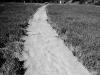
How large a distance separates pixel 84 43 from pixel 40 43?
2880 mm

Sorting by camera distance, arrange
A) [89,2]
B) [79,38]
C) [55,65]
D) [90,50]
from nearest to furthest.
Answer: [55,65]
[90,50]
[79,38]
[89,2]

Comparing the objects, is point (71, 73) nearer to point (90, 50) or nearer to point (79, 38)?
point (90, 50)

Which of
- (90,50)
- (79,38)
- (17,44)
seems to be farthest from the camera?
(79,38)

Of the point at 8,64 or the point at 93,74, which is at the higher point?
the point at 8,64

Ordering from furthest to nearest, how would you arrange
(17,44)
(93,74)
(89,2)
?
(89,2) < (17,44) < (93,74)

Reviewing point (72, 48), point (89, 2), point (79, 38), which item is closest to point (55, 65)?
point (72, 48)

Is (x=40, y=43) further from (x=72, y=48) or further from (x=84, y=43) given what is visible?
(x=84, y=43)

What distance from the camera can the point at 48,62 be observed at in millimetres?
7355

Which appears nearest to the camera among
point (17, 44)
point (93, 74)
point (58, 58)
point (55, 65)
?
point (93, 74)

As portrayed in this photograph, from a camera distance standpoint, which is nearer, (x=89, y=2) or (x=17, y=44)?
Result: (x=17, y=44)

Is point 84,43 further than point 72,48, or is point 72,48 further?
point 84,43

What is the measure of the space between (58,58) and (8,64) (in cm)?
254

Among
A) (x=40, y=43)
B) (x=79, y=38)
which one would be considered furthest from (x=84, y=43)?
(x=40, y=43)

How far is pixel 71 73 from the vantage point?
647 centimetres
